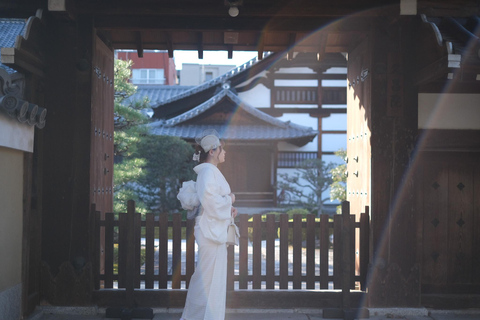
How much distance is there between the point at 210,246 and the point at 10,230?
2029mm

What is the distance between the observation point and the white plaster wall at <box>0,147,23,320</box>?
4751 millimetres

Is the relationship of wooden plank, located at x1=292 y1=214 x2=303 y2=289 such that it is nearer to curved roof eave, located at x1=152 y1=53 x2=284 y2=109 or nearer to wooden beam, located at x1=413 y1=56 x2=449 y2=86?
wooden beam, located at x1=413 y1=56 x2=449 y2=86

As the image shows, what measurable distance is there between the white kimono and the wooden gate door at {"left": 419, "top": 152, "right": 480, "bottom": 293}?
9.47 ft

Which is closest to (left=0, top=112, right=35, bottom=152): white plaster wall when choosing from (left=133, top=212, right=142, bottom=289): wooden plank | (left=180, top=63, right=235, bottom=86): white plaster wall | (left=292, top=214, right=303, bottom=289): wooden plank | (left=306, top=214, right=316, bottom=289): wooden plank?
(left=133, top=212, right=142, bottom=289): wooden plank

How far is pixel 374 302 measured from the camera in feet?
19.1

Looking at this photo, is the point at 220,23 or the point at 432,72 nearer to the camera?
the point at 432,72

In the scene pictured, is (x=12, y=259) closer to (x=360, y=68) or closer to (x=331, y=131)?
(x=360, y=68)

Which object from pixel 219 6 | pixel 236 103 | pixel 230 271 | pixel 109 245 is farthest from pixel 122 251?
pixel 236 103

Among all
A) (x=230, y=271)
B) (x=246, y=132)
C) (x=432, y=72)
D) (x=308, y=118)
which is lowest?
(x=230, y=271)

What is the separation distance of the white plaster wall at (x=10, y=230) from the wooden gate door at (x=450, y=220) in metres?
4.65

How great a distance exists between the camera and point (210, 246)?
15.2 ft

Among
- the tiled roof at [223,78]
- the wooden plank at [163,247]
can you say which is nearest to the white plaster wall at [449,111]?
the wooden plank at [163,247]

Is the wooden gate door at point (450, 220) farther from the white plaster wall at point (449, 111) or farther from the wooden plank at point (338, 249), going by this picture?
the wooden plank at point (338, 249)

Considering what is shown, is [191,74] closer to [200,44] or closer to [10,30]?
[200,44]
